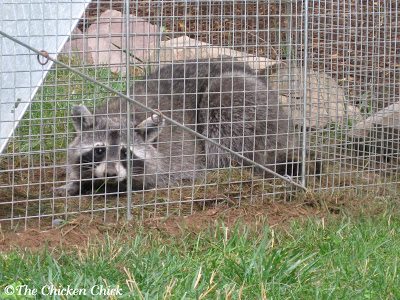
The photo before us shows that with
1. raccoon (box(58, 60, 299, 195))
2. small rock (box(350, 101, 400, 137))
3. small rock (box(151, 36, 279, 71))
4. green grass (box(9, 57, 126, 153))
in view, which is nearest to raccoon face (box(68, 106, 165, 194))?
raccoon (box(58, 60, 299, 195))

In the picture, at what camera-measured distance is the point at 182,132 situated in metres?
6.99

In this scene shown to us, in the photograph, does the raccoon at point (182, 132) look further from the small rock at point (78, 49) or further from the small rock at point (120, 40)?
the small rock at point (78, 49)

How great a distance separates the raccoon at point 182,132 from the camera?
6172 mm

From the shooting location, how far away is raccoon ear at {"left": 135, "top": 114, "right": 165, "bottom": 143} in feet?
21.0

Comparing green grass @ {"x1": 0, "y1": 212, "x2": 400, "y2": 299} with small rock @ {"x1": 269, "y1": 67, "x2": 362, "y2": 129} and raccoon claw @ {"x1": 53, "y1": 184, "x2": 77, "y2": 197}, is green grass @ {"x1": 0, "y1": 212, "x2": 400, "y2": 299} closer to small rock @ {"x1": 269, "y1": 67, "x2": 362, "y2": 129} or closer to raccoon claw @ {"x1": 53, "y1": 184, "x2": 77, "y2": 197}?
raccoon claw @ {"x1": 53, "y1": 184, "x2": 77, "y2": 197}

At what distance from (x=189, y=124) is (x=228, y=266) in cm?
268

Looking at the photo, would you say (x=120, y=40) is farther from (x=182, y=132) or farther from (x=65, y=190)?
(x=65, y=190)

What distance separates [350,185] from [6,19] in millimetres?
2751

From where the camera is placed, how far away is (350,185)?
6164 millimetres

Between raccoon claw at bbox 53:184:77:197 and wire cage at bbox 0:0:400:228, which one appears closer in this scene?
wire cage at bbox 0:0:400:228

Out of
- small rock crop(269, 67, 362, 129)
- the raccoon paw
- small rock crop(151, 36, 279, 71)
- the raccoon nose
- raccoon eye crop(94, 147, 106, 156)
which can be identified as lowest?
the raccoon paw

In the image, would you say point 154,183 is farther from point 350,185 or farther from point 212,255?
point 212,255

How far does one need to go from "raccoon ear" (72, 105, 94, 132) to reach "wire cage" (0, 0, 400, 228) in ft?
0.04

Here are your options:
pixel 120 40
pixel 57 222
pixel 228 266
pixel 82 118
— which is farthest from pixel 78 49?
pixel 228 266
